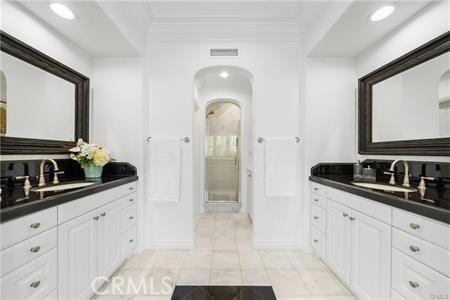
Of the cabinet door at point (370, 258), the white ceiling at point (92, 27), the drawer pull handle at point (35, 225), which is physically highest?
the white ceiling at point (92, 27)

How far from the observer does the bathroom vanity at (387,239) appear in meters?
1.01

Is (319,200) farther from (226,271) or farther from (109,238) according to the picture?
(109,238)

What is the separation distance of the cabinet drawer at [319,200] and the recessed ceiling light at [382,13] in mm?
1611

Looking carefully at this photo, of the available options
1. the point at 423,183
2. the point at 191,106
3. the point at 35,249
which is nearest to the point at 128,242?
the point at 35,249

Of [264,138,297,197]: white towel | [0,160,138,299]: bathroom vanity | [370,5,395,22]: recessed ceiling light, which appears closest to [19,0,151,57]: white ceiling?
[0,160,138,299]: bathroom vanity

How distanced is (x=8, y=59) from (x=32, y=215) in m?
1.24

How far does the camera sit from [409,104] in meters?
1.90

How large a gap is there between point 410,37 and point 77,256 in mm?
3053

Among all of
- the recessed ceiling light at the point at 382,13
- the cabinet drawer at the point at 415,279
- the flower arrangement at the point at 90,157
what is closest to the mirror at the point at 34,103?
the flower arrangement at the point at 90,157

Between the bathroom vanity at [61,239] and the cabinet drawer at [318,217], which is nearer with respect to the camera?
the bathroom vanity at [61,239]

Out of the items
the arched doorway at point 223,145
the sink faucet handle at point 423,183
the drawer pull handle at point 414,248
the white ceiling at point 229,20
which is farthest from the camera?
the arched doorway at point 223,145

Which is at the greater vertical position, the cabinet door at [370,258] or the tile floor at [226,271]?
Answer: the cabinet door at [370,258]

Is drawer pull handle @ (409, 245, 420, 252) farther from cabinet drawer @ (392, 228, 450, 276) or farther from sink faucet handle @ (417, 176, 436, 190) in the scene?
sink faucet handle @ (417, 176, 436, 190)

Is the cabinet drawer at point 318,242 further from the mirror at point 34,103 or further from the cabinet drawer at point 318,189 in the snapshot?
the mirror at point 34,103
